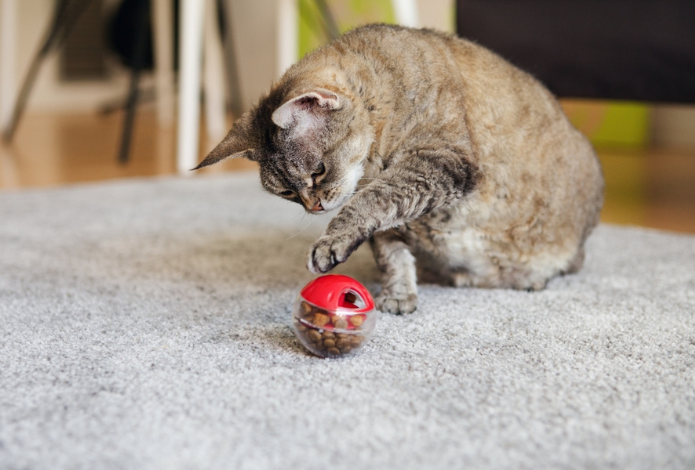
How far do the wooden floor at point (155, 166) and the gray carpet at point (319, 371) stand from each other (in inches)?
28.1

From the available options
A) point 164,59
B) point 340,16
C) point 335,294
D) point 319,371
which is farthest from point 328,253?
point 164,59

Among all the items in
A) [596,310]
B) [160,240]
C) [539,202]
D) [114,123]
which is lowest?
[114,123]

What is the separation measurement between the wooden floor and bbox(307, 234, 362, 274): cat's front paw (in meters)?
1.30

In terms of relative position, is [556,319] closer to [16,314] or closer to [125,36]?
[16,314]

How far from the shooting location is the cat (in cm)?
115

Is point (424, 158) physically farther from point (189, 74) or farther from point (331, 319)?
point (189, 74)

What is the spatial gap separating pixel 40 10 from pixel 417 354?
4.51 m

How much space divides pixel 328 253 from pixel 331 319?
0.45 ft

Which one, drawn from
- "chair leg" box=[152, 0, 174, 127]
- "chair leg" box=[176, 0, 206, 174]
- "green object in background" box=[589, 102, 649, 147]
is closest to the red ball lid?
"chair leg" box=[176, 0, 206, 174]

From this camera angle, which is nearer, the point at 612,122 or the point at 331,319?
the point at 331,319

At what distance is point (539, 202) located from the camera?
1.30m

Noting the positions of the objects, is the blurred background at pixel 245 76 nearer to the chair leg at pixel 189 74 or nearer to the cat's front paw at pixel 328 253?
the chair leg at pixel 189 74

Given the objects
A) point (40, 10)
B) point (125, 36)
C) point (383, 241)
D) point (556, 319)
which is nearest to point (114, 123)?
point (125, 36)

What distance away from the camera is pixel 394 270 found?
50.1 inches
